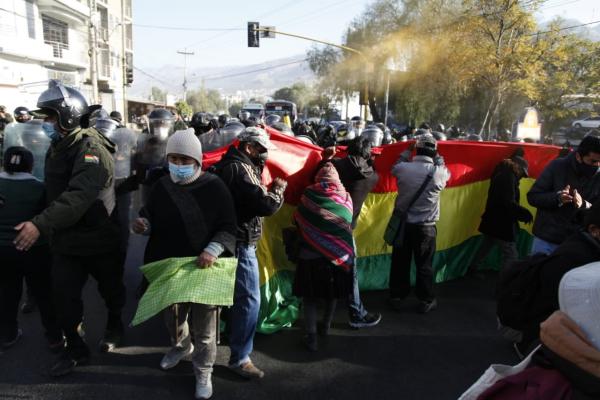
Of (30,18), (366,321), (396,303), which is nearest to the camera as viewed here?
(366,321)

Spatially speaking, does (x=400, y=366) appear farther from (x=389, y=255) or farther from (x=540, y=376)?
(x=540, y=376)

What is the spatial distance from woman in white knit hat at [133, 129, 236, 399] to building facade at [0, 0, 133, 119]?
50.2ft

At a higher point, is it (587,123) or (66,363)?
(587,123)

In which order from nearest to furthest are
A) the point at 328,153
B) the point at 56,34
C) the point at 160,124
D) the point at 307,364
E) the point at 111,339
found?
the point at 307,364, the point at 111,339, the point at 328,153, the point at 160,124, the point at 56,34

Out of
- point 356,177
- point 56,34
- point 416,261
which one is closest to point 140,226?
point 356,177

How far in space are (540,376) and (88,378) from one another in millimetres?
2953

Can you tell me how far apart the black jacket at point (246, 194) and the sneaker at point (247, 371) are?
905 mm

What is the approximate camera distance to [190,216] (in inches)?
112

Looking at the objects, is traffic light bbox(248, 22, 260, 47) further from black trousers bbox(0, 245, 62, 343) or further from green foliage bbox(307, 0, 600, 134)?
black trousers bbox(0, 245, 62, 343)

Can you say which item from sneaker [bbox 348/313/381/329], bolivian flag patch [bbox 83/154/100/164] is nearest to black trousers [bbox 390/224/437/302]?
sneaker [bbox 348/313/381/329]

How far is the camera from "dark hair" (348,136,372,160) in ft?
13.5

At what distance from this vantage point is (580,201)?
10.8 feet

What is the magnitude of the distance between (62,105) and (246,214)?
4.71 ft

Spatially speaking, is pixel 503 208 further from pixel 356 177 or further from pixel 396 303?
pixel 356 177
